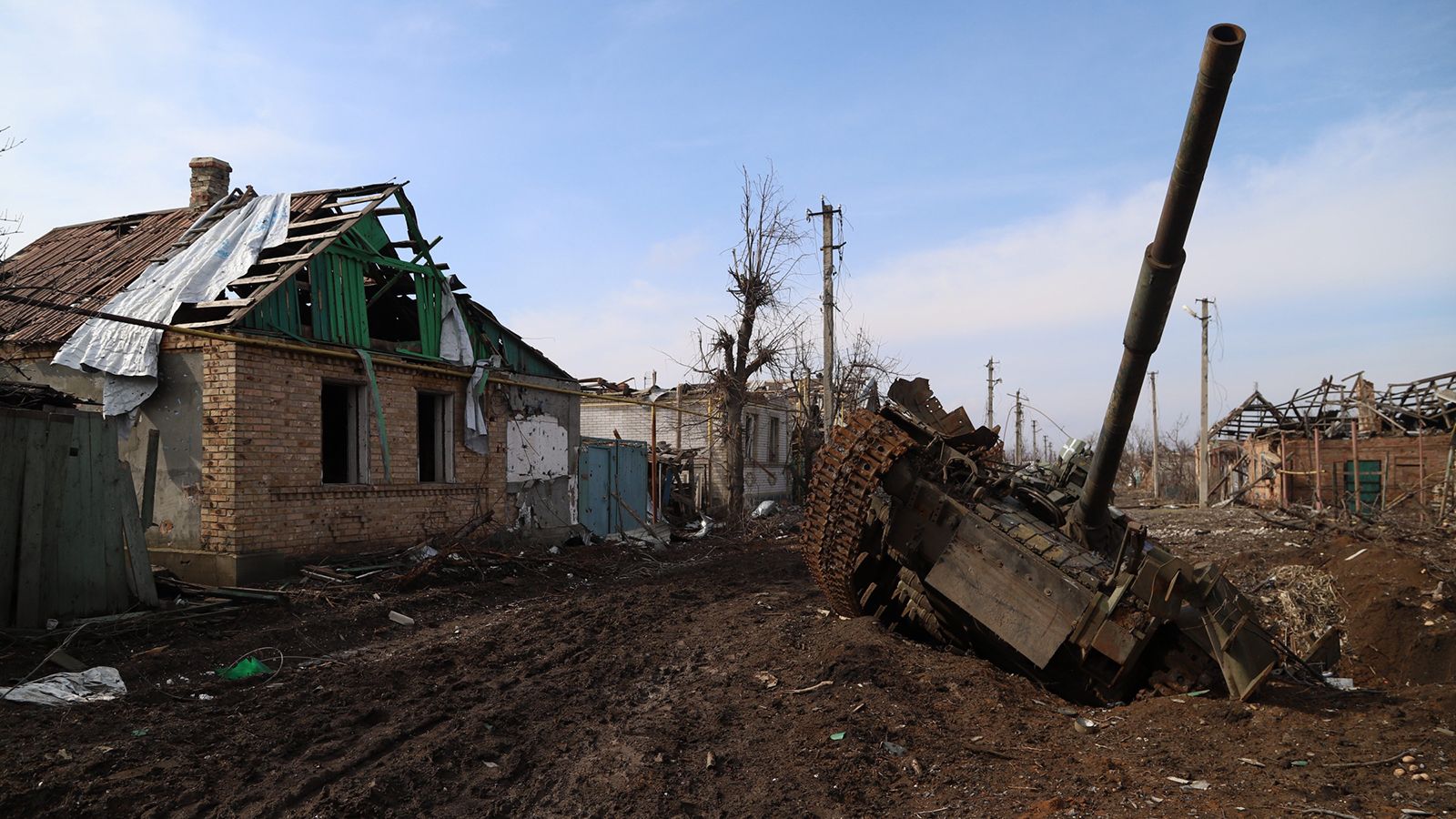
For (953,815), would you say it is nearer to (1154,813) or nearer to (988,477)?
(1154,813)

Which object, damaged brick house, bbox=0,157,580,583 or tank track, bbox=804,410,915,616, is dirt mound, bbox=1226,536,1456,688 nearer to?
tank track, bbox=804,410,915,616

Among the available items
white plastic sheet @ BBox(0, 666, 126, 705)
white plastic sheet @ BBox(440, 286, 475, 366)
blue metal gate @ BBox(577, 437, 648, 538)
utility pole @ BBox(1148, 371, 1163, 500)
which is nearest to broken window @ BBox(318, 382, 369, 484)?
white plastic sheet @ BBox(440, 286, 475, 366)

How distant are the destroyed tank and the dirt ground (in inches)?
15.3

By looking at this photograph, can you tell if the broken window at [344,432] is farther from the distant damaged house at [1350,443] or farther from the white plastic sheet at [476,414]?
the distant damaged house at [1350,443]

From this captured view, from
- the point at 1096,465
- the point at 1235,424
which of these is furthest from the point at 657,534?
the point at 1235,424

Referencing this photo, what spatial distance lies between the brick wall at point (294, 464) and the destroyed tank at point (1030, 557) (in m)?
6.42

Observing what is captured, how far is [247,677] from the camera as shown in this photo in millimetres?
6758

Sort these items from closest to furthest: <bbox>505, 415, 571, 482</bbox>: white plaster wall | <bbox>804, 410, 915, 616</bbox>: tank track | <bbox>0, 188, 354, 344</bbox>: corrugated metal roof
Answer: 1. <bbox>804, 410, 915, 616</bbox>: tank track
2. <bbox>0, 188, 354, 344</bbox>: corrugated metal roof
3. <bbox>505, 415, 571, 482</bbox>: white plaster wall

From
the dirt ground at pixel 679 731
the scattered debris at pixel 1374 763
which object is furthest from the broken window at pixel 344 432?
the scattered debris at pixel 1374 763

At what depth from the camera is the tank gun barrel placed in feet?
13.9

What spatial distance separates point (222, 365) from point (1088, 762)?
9.51 m

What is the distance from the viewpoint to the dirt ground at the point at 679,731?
4.38 meters

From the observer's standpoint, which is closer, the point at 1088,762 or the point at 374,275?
the point at 1088,762

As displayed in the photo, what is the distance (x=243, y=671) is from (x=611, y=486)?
1098cm
